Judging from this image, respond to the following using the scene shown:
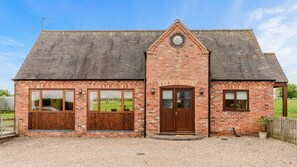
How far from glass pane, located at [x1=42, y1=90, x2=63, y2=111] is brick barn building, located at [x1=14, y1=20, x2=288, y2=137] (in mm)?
57

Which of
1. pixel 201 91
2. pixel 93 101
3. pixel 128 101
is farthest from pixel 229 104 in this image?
pixel 93 101

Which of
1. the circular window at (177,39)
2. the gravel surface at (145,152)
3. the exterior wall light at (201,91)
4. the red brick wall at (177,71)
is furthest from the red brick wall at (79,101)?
the exterior wall light at (201,91)

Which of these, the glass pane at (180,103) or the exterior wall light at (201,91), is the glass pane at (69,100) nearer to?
the glass pane at (180,103)

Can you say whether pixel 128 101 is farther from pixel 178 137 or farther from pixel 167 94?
pixel 178 137

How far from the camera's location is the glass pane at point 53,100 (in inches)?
619

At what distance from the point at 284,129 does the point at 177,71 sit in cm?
639

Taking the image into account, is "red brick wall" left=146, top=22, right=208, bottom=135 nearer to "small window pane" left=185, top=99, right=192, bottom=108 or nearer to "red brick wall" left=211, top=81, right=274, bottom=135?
"small window pane" left=185, top=99, right=192, bottom=108

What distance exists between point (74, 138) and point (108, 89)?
334cm

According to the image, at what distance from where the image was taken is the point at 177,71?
15.3 m

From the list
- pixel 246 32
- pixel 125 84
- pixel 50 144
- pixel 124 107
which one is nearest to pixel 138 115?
pixel 124 107

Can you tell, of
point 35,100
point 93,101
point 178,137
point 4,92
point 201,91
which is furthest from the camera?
point 4,92

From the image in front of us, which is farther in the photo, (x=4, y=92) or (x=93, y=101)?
(x=4, y=92)

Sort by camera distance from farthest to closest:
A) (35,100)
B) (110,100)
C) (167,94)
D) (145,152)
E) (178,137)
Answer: (35,100) → (110,100) → (167,94) → (178,137) → (145,152)

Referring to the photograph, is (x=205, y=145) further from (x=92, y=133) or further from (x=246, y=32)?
(x=246, y=32)
